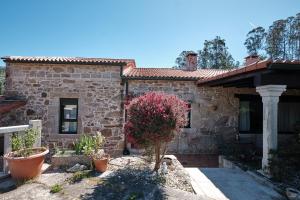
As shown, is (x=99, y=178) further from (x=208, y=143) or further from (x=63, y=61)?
(x=208, y=143)

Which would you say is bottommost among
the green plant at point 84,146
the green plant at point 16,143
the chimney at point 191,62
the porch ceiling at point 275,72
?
the green plant at point 84,146

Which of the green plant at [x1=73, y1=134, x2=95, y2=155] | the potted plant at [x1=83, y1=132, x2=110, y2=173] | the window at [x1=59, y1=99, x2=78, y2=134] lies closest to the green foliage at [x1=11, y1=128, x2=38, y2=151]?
the green plant at [x1=73, y1=134, x2=95, y2=155]

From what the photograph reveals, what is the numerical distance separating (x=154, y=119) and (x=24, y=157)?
9.69ft

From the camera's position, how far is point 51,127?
9758 millimetres

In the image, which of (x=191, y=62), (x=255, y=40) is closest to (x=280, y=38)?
(x=255, y=40)

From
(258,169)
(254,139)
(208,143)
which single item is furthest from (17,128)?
(254,139)

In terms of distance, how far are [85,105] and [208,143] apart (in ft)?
17.9

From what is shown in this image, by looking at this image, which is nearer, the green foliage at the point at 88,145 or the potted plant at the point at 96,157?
the potted plant at the point at 96,157

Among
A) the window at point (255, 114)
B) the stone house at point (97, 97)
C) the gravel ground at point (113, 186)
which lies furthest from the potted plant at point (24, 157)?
the window at point (255, 114)

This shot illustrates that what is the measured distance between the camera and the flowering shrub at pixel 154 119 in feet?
18.8

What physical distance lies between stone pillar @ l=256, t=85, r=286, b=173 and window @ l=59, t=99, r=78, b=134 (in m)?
6.78

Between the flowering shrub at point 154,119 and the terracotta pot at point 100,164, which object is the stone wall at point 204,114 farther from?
the terracotta pot at point 100,164

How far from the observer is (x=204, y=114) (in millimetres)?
11000

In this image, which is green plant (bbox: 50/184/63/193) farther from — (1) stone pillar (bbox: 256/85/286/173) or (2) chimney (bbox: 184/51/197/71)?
(2) chimney (bbox: 184/51/197/71)
